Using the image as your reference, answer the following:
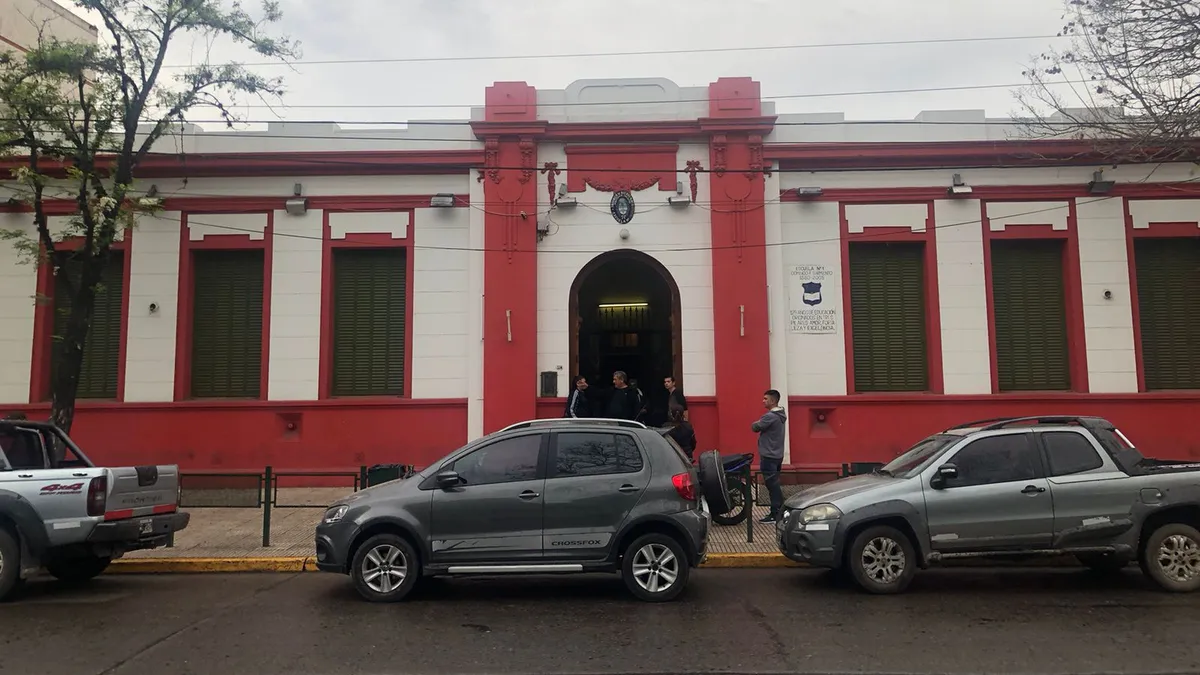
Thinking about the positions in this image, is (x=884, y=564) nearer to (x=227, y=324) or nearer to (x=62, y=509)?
(x=62, y=509)

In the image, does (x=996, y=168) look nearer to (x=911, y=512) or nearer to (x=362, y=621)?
(x=911, y=512)

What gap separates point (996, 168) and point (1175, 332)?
445 cm

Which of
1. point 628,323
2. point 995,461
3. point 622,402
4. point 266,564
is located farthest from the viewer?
point 628,323

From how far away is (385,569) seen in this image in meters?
7.23

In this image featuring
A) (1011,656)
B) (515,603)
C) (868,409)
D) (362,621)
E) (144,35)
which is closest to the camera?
(1011,656)

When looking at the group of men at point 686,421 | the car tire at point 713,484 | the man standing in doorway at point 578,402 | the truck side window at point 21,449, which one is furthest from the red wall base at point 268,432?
the car tire at point 713,484

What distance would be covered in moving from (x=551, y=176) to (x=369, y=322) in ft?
14.2

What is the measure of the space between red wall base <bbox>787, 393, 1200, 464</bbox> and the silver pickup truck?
395 inches

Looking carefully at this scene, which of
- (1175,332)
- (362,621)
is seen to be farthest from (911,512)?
(1175,332)

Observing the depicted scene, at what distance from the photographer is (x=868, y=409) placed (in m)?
14.0

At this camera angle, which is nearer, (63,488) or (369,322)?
(63,488)

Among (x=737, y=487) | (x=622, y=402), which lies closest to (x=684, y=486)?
(x=737, y=487)

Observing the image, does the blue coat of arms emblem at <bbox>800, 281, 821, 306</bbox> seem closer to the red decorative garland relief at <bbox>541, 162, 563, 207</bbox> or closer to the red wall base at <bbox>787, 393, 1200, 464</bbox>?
the red wall base at <bbox>787, 393, 1200, 464</bbox>

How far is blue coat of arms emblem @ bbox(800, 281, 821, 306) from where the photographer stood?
559 inches
